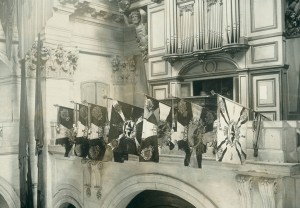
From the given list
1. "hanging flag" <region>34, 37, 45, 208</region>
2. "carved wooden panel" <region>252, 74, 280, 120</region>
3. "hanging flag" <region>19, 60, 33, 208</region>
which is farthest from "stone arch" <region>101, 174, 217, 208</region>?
"carved wooden panel" <region>252, 74, 280, 120</region>

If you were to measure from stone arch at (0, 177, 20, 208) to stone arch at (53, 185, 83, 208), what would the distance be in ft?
5.53

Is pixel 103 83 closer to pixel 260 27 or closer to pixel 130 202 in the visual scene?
pixel 130 202

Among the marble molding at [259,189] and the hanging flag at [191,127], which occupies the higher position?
the hanging flag at [191,127]

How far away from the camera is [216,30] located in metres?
13.2

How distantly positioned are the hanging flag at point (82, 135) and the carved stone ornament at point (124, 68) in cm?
430

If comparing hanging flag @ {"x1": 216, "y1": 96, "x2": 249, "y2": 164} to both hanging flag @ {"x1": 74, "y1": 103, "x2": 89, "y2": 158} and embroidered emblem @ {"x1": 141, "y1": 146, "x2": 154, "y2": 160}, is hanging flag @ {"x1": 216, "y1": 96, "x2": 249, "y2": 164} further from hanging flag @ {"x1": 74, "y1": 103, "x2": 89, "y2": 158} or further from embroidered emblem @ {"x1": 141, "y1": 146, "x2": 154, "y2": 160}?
hanging flag @ {"x1": 74, "y1": 103, "x2": 89, "y2": 158}

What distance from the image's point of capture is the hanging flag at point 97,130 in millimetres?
12266

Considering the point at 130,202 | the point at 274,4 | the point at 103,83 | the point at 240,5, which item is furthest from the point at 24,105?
the point at 274,4

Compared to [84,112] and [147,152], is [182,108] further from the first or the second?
[84,112]

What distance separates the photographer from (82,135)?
13.1 metres

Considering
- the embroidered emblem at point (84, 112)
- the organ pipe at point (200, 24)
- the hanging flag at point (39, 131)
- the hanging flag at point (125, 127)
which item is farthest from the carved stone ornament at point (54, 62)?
the hanging flag at point (125, 127)

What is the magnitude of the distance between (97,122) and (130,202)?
10.2 feet

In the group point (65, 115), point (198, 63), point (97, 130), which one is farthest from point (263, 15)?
point (65, 115)

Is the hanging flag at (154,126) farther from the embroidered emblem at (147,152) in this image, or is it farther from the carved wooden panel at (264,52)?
the carved wooden panel at (264,52)
